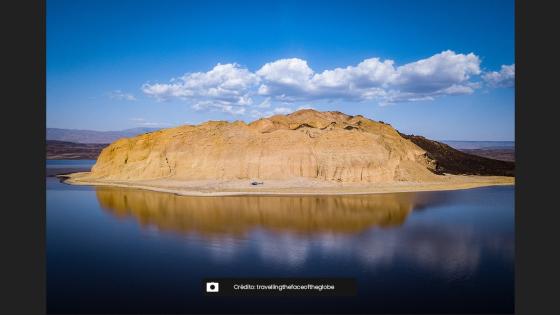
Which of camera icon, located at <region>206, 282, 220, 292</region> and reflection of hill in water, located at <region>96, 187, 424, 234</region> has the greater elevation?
reflection of hill in water, located at <region>96, 187, 424, 234</region>

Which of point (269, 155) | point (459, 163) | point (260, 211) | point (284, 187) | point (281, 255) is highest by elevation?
point (269, 155)

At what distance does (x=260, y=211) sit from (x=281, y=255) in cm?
1011

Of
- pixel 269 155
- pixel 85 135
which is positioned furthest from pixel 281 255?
pixel 85 135

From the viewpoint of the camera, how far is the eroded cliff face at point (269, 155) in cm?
3862

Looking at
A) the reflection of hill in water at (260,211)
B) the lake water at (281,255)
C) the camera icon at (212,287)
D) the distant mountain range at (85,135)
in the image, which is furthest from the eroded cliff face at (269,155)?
the distant mountain range at (85,135)

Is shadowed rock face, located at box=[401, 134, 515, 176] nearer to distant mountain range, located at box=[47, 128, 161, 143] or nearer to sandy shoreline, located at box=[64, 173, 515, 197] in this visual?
sandy shoreline, located at box=[64, 173, 515, 197]

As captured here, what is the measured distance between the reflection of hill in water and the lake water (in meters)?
0.10

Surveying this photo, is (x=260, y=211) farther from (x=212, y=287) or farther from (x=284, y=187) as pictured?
(x=212, y=287)

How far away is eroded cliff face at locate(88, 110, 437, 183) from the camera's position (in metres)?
38.6

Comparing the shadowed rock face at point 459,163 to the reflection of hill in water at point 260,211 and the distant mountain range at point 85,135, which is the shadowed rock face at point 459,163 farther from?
the distant mountain range at point 85,135

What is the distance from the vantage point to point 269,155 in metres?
39.8

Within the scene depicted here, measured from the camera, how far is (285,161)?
129 ft

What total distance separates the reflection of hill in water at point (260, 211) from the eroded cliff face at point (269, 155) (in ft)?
22.4

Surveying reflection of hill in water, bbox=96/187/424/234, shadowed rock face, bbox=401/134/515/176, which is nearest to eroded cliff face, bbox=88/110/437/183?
reflection of hill in water, bbox=96/187/424/234
